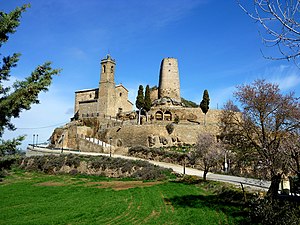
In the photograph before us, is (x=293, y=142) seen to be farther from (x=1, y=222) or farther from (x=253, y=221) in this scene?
(x=1, y=222)

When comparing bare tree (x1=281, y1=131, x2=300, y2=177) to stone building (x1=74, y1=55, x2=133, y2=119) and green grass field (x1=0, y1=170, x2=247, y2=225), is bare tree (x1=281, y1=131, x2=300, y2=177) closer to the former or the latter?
green grass field (x1=0, y1=170, x2=247, y2=225)

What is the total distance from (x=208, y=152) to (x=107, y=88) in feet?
105

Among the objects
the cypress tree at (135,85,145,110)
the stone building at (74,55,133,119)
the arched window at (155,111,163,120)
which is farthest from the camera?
the stone building at (74,55,133,119)

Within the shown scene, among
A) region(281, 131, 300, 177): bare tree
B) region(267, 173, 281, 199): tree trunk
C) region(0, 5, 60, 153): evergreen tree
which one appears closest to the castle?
region(281, 131, 300, 177): bare tree

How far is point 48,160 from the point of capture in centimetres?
3253

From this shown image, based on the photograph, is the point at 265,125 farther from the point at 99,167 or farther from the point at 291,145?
the point at 99,167

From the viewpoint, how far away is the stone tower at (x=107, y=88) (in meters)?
52.3

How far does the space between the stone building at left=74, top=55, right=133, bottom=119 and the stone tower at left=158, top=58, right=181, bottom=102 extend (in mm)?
7501

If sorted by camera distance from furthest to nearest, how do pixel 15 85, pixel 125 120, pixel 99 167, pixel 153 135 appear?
pixel 125 120 < pixel 153 135 < pixel 99 167 < pixel 15 85

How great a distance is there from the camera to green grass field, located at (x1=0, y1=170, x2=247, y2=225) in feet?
39.5

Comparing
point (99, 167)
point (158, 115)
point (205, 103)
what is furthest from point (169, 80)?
point (99, 167)

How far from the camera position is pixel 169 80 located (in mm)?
57875

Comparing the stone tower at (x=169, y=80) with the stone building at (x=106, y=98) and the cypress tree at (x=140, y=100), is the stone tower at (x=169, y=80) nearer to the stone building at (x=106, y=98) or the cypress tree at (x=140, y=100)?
the stone building at (x=106, y=98)

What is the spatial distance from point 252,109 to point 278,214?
6455 millimetres
